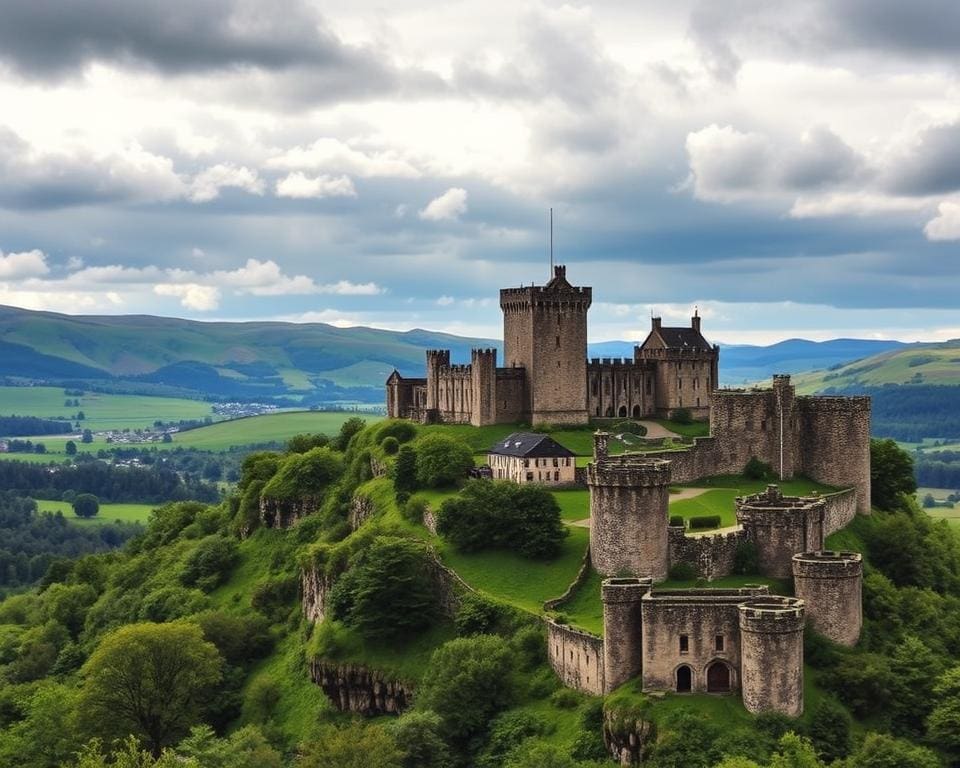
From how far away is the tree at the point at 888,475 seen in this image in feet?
346

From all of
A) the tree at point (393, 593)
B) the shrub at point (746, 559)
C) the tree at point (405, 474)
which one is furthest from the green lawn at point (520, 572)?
the tree at point (405, 474)

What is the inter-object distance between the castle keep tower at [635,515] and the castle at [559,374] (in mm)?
42156

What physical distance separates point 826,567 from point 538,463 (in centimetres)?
3090

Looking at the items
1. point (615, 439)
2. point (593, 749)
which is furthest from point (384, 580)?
point (615, 439)

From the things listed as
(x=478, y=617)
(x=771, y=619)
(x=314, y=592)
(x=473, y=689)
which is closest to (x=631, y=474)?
(x=478, y=617)

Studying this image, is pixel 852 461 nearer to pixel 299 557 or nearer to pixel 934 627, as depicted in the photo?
pixel 934 627

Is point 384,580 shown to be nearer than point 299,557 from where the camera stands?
Yes

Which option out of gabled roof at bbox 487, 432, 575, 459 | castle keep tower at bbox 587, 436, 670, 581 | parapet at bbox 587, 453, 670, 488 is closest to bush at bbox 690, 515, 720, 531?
castle keep tower at bbox 587, 436, 670, 581

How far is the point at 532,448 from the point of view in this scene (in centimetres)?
10256

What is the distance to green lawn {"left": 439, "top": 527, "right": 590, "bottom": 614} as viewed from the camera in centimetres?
8369

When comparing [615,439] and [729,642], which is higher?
[615,439]

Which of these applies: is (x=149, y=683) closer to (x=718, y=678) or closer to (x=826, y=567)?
(x=718, y=678)

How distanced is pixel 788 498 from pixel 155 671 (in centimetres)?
4287

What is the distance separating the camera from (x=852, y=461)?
99312 mm
